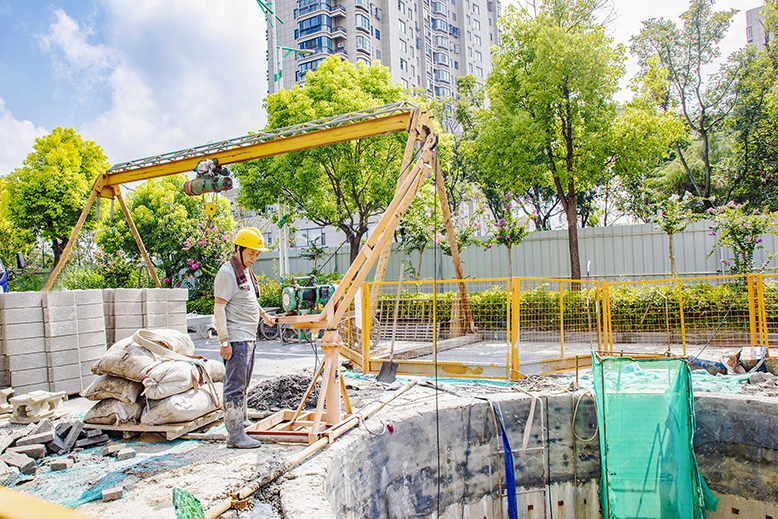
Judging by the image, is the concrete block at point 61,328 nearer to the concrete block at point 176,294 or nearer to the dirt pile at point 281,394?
the concrete block at point 176,294

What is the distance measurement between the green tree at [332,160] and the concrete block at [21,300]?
374 inches

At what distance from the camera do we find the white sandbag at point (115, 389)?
15.7ft

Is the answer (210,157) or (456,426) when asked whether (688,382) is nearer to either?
(456,426)

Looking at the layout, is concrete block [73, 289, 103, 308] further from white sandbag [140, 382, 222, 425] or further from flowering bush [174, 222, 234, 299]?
flowering bush [174, 222, 234, 299]

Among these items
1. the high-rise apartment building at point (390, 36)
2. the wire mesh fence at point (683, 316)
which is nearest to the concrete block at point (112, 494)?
the wire mesh fence at point (683, 316)

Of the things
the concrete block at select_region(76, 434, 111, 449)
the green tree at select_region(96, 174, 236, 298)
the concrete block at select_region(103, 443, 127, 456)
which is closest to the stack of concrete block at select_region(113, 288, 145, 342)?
the concrete block at select_region(76, 434, 111, 449)

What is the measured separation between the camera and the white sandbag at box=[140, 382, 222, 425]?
4.66m

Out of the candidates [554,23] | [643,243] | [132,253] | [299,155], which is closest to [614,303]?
[643,243]

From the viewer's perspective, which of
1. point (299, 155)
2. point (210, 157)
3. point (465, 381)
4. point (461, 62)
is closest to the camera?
point (465, 381)

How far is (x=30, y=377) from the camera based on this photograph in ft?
20.0

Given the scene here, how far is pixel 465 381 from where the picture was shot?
7008 millimetres

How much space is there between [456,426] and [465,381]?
4.59 ft

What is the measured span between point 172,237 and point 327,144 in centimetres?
1438

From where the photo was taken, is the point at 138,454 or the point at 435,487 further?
the point at 435,487
